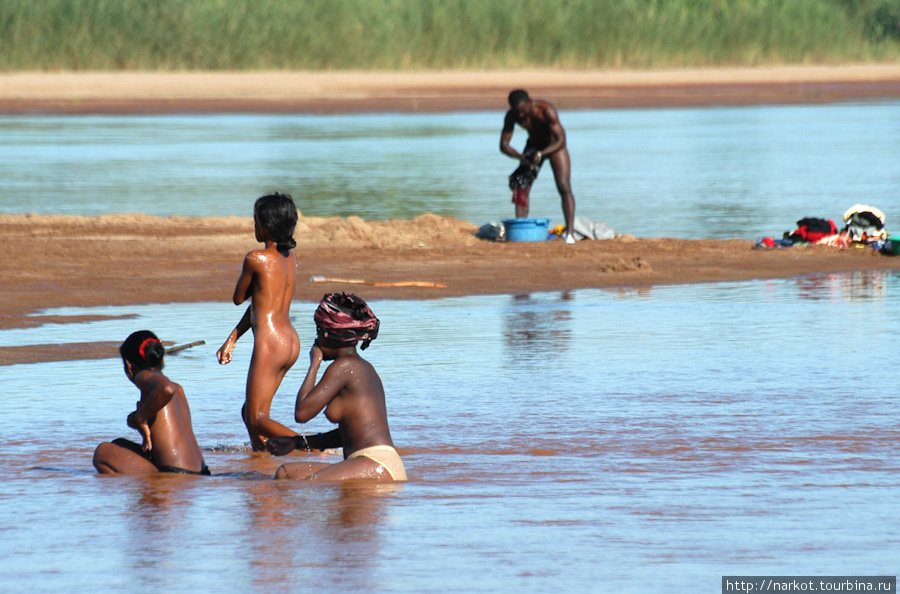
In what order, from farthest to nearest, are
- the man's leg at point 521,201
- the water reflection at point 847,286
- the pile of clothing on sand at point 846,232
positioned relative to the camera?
the man's leg at point 521,201 → the pile of clothing on sand at point 846,232 → the water reflection at point 847,286

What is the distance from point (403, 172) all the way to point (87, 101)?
1924 cm

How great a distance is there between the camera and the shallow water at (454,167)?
19.7 metres

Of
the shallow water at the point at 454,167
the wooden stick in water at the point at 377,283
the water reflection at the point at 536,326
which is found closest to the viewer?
the water reflection at the point at 536,326

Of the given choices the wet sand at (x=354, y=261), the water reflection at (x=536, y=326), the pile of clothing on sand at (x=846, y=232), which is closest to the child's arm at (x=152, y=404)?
the water reflection at (x=536, y=326)

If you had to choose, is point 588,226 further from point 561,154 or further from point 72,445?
point 72,445

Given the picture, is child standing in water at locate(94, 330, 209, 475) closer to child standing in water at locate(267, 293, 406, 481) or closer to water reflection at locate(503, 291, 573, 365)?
child standing in water at locate(267, 293, 406, 481)

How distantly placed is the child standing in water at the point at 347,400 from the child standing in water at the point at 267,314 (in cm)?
54

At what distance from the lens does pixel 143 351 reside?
698cm

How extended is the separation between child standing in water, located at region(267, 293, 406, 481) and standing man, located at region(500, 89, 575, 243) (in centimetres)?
918

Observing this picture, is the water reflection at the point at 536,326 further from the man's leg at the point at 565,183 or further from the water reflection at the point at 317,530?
the water reflection at the point at 317,530

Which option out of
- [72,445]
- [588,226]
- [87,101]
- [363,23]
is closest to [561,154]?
[588,226]

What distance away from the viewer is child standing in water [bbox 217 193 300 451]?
24.1 ft

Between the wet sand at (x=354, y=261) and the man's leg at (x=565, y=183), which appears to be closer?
the wet sand at (x=354, y=261)

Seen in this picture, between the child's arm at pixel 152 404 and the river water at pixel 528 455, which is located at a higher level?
the child's arm at pixel 152 404
